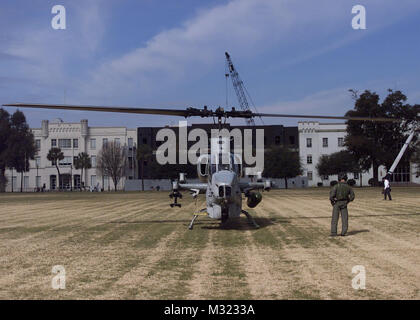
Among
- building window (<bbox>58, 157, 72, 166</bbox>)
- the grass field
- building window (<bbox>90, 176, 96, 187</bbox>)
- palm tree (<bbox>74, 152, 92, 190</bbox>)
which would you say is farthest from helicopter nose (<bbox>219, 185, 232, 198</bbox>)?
building window (<bbox>58, 157, 72, 166</bbox>)

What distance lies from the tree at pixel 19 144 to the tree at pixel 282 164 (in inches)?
2373

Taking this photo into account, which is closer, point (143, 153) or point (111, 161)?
point (143, 153)

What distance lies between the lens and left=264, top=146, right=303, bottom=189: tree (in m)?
89.5

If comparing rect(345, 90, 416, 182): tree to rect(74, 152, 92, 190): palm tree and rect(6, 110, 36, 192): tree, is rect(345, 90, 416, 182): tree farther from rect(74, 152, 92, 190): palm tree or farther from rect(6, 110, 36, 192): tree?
rect(6, 110, 36, 192): tree

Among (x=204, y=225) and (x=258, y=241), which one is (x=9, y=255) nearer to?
(x=258, y=241)

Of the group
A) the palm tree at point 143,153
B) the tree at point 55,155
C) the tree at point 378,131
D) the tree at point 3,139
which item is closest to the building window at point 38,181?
the tree at point 3,139

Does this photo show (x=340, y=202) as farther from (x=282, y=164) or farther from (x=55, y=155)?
(x=55, y=155)

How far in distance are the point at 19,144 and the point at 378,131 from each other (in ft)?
275

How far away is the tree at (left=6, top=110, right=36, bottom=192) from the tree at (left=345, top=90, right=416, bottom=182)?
76.8 metres

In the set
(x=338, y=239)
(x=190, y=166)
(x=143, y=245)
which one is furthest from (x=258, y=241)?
(x=190, y=166)

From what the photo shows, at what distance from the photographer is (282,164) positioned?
294 ft

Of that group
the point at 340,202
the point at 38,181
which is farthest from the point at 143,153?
the point at 340,202

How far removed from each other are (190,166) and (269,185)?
3135 inches

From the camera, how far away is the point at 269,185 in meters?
17.5
